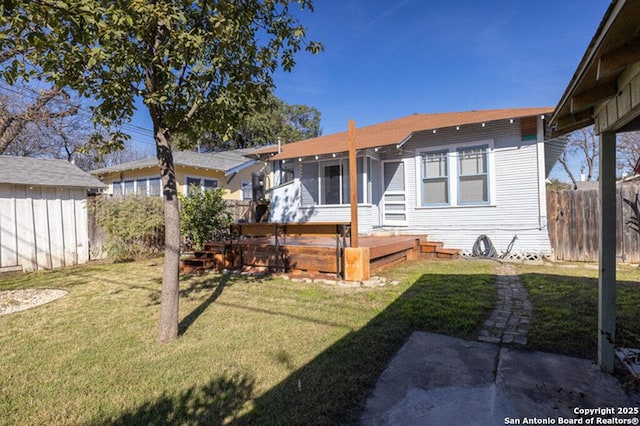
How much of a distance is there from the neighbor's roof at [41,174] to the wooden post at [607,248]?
11.8 m

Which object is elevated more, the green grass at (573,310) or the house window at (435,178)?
the house window at (435,178)

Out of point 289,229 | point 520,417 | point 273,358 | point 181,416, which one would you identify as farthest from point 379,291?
point 181,416

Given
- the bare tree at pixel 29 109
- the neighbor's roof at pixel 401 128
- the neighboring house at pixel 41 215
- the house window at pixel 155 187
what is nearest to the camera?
the neighboring house at pixel 41 215

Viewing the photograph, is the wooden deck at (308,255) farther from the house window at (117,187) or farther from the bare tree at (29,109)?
the house window at (117,187)

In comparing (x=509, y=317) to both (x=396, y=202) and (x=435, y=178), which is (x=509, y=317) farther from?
(x=396, y=202)

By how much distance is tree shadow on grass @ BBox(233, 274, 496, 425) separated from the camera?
7.93ft

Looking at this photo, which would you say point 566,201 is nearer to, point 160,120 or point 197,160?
point 160,120

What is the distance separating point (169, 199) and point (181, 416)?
2320 millimetres

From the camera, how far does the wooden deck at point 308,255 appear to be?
21.1ft

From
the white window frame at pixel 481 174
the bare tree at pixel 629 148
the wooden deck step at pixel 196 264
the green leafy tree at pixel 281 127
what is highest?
the green leafy tree at pixel 281 127

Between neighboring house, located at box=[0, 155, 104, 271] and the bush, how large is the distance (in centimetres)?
65

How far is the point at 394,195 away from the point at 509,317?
6.79m

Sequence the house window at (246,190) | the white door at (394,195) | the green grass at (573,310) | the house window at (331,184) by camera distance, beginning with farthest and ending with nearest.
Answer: the house window at (246,190) → the house window at (331,184) → the white door at (394,195) → the green grass at (573,310)

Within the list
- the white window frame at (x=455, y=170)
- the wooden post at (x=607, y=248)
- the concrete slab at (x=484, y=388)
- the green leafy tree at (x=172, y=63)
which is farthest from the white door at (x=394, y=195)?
the wooden post at (x=607, y=248)
